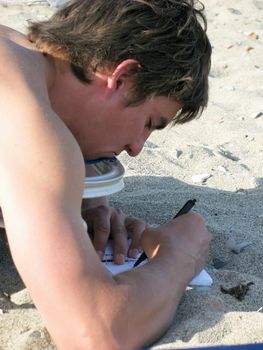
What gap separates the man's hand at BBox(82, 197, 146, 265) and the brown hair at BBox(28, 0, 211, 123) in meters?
0.45

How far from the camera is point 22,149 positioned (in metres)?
1.64

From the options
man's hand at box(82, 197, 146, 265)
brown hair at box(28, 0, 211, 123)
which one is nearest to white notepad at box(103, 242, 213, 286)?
man's hand at box(82, 197, 146, 265)

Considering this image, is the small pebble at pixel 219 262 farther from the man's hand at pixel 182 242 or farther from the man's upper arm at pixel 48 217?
the man's upper arm at pixel 48 217

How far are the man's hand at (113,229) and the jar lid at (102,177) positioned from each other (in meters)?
0.12

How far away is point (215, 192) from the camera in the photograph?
3.07 m

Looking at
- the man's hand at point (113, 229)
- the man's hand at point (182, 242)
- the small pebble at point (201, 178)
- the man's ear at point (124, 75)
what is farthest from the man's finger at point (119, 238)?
the small pebble at point (201, 178)

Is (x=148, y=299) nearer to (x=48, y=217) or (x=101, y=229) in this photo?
(x=48, y=217)

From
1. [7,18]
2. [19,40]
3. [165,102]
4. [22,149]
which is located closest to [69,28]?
[19,40]

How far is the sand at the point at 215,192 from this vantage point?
5.95ft

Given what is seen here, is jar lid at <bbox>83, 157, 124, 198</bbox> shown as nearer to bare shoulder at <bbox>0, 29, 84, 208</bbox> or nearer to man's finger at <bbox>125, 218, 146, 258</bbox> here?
man's finger at <bbox>125, 218, 146, 258</bbox>

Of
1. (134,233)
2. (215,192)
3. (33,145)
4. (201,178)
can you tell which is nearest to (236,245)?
(134,233)

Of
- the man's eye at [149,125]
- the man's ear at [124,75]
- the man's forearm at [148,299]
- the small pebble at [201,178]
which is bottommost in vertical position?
the small pebble at [201,178]

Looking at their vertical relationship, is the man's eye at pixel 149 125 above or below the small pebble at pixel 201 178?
above

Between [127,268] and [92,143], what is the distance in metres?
0.39
